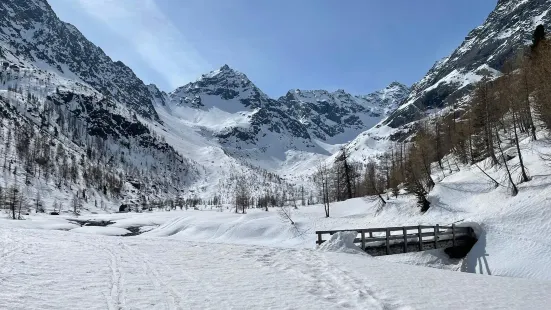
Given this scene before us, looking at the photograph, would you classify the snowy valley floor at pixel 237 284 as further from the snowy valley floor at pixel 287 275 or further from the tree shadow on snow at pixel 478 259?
the tree shadow on snow at pixel 478 259

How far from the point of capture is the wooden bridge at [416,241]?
2441cm

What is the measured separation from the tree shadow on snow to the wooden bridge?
35.6 inches

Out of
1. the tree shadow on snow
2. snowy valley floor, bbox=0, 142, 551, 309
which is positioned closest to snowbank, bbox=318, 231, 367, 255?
snowy valley floor, bbox=0, 142, 551, 309

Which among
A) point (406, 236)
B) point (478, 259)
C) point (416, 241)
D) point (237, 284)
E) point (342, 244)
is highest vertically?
point (237, 284)

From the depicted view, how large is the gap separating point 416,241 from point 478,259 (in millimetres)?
4392

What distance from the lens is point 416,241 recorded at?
27.0m

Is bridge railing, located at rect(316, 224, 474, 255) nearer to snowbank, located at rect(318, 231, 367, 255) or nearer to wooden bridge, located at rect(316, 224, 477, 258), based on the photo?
wooden bridge, located at rect(316, 224, 477, 258)

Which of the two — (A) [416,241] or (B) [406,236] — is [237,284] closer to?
(B) [406,236]

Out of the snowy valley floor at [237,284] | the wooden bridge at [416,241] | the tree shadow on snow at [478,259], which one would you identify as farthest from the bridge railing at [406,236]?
the snowy valley floor at [237,284]

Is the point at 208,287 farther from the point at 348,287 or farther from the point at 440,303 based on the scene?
the point at 440,303

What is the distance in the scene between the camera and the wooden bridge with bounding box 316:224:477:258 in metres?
24.4

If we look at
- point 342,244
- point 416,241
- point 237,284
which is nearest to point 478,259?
point 416,241

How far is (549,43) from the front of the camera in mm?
34719

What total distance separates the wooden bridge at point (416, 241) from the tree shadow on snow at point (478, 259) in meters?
0.90
